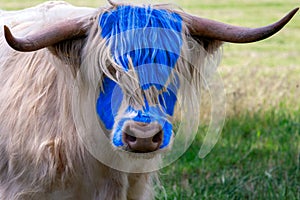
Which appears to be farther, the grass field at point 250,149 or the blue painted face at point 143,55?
the grass field at point 250,149

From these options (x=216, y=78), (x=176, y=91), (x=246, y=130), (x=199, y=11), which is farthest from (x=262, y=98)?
(x=199, y=11)

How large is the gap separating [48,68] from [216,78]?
34.9 inches

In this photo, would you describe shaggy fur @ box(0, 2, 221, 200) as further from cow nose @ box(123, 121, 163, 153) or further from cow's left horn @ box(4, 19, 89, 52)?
cow nose @ box(123, 121, 163, 153)

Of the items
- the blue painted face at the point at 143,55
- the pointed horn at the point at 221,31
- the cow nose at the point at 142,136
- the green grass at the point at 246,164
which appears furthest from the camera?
the green grass at the point at 246,164

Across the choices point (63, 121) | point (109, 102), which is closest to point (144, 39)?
point (109, 102)

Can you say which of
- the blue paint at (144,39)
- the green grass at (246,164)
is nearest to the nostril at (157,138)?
the blue paint at (144,39)

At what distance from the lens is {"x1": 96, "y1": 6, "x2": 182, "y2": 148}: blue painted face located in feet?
12.4

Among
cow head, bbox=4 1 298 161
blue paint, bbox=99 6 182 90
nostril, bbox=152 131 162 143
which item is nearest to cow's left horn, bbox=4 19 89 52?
cow head, bbox=4 1 298 161

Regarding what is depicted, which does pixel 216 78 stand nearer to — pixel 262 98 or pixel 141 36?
pixel 141 36

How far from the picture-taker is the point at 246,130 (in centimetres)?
743

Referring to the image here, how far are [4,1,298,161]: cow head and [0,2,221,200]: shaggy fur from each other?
5 cm

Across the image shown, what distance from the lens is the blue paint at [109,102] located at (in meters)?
3.82

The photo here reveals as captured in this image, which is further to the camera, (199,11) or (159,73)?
(199,11)

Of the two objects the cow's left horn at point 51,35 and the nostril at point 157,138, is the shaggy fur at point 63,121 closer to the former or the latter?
the cow's left horn at point 51,35
